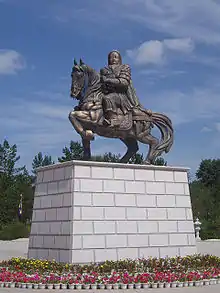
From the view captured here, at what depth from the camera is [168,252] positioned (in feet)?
33.3

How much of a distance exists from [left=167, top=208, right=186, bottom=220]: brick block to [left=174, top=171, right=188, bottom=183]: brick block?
72cm

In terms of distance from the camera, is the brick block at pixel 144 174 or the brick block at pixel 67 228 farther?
the brick block at pixel 144 174

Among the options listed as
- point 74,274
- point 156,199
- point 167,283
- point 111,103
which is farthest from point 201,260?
point 111,103

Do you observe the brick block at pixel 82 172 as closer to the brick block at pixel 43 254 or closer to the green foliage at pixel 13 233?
the brick block at pixel 43 254

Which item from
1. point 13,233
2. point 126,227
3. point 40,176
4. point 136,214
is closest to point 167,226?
point 136,214

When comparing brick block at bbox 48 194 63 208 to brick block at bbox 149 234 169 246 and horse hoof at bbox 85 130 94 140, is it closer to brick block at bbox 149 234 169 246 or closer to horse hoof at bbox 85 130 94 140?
horse hoof at bbox 85 130 94 140

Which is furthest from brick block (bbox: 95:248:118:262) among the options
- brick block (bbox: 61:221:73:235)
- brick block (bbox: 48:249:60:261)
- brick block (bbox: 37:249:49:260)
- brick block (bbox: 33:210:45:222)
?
brick block (bbox: 33:210:45:222)

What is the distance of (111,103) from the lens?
10414 millimetres

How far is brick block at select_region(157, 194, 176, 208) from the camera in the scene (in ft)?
34.0

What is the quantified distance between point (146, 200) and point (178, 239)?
1.24 m

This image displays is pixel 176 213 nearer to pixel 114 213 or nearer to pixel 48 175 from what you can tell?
pixel 114 213

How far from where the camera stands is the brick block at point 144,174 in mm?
10172

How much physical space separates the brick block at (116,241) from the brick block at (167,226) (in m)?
1.05

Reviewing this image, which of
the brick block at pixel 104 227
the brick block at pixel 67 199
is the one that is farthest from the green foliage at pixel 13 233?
the brick block at pixel 104 227
